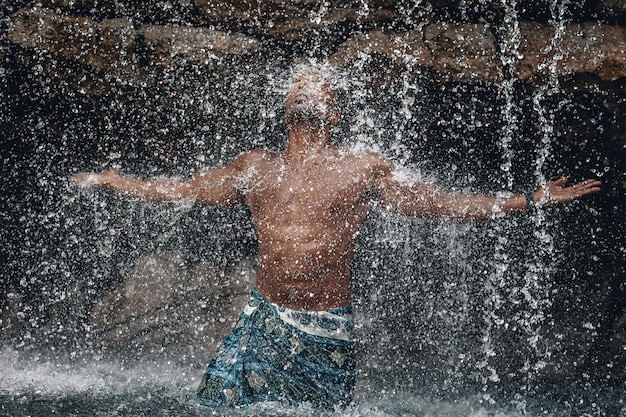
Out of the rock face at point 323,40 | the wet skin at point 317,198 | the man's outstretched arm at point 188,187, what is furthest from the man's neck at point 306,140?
the rock face at point 323,40

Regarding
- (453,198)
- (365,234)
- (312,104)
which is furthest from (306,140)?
(365,234)

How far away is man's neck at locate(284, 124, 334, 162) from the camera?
3.22 m

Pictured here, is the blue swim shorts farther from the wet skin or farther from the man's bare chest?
the man's bare chest

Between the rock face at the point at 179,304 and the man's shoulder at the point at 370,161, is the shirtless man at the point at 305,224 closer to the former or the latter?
the man's shoulder at the point at 370,161

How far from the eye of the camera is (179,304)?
14.6 feet

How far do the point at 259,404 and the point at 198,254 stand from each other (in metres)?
1.55

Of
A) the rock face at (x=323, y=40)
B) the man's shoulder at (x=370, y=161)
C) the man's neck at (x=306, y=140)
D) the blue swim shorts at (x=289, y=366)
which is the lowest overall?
the blue swim shorts at (x=289, y=366)

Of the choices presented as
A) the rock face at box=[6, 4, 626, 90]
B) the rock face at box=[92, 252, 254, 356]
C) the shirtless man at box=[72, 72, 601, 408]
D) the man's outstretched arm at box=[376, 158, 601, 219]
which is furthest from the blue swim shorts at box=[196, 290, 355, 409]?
the rock face at box=[6, 4, 626, 90]

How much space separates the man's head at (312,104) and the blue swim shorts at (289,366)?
77 centimetres

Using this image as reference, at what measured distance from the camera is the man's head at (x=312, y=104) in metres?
3.17

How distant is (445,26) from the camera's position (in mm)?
3826

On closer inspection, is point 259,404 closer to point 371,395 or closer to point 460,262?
point 371,395

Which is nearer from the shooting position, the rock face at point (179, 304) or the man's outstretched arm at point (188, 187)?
the man's outstretched arm at point (188, 187)

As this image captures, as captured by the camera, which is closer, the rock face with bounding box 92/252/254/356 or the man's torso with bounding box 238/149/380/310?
the man's torso with bounding box 238/149/380/310
